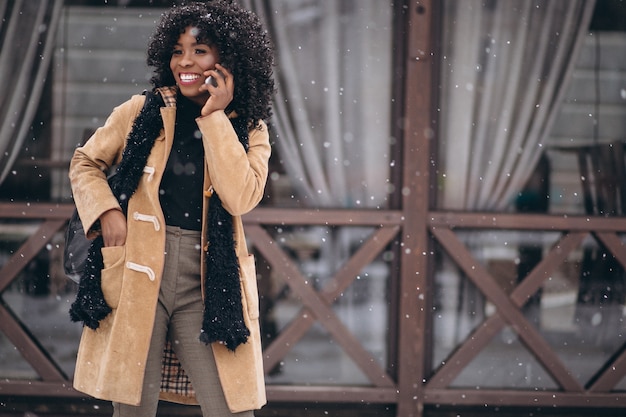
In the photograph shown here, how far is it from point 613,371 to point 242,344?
296 cm

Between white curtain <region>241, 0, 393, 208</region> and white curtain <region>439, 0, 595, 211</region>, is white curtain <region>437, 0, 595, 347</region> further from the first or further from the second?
white curtain <region>241, 0, 393, 208</region>

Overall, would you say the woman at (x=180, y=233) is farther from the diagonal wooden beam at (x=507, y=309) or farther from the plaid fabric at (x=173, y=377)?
the diagonal wooden beam at (x=507, y=309)

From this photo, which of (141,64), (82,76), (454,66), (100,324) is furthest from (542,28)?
(100,324)

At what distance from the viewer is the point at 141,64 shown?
5.18 meters

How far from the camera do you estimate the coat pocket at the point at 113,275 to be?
3082mm

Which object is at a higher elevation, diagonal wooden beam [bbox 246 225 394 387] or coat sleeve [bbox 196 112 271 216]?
coat sleeve [bbox 196 112 271 216]

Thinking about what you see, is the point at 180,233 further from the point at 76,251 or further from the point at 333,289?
the point at 333,289

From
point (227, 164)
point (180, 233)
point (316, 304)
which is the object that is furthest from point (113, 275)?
point (316, 304)

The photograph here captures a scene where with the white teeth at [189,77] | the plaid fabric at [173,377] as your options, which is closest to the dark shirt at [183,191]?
the white teeth at [189,77]

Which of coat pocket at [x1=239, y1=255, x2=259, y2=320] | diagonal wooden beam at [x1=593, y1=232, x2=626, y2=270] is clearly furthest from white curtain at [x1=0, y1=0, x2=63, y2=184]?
diagonal wooden beam at [x1=593, y1=232, x2=626, y2=270]

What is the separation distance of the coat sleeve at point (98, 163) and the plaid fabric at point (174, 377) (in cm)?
57

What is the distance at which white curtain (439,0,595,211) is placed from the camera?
5.12 meters

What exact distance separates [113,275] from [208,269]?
1.19 ft

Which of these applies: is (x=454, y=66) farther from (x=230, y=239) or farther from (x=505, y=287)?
(x=230, y=239)
